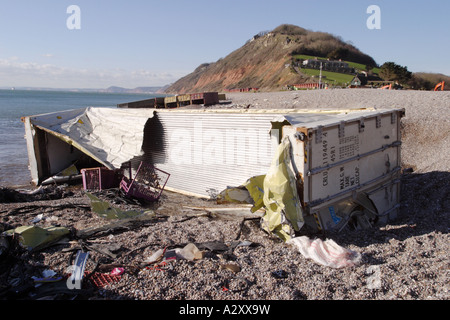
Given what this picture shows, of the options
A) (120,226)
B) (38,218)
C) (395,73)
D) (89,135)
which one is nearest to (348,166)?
(120,226)

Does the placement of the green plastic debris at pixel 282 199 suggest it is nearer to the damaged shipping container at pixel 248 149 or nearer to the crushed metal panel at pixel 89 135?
the damaged shipping container at pixel 248 149

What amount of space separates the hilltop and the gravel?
5232cm

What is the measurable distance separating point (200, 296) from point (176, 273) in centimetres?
60

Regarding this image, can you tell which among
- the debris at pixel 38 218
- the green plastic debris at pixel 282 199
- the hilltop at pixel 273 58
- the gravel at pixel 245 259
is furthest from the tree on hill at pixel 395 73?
the debris at pixel 38 218

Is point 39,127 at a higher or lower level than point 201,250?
higher

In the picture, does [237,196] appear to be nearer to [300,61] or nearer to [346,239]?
[346,239]

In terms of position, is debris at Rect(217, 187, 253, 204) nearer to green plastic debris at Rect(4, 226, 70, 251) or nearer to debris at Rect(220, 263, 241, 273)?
debris at Rect(220, 263, 241, 273)

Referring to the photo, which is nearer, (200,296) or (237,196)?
(200,296)

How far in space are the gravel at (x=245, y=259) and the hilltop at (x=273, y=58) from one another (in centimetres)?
5232

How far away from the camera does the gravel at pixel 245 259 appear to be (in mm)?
3844

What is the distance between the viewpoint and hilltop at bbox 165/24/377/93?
7376 cm
